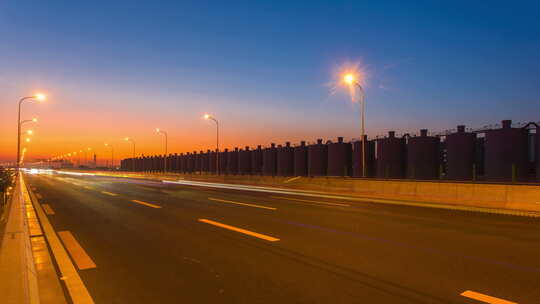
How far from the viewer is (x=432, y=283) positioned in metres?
5.05

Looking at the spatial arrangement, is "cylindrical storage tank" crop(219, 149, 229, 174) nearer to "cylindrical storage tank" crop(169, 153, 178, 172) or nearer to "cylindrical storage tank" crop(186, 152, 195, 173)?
"cylindrical storage tank" crop(186, 152, 195, 173)

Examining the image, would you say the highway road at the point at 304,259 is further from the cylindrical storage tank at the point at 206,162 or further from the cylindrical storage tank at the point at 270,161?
the cylindrical storage tank at the point at 206,162

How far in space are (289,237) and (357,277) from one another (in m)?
3.07

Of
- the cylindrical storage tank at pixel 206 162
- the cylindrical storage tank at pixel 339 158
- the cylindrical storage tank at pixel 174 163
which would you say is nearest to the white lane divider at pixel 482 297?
the cylindrical storage tank at pixel 339 158

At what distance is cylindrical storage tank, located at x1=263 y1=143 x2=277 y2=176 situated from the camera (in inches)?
2370

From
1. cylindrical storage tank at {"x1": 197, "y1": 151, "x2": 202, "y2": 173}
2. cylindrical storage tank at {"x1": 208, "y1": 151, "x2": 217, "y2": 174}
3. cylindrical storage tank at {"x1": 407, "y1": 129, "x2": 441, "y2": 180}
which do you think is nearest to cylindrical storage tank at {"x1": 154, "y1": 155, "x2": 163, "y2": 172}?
cylindrical storage tank at {"x1": 197, "y1": 151, "x2": 202, "y2": 173}

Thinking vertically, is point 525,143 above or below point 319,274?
above

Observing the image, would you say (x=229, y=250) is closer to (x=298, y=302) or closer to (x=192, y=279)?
(x=192, y=279)

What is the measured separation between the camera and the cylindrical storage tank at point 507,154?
30.9 m

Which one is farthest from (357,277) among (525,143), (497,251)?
(525,143)

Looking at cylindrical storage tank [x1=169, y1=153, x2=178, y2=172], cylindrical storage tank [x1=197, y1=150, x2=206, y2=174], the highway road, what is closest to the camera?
the highway road

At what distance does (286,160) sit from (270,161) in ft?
15.1

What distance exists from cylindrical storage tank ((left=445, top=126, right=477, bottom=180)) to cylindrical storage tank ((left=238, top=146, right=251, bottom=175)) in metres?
38.2

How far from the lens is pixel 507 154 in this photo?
31.4 m
